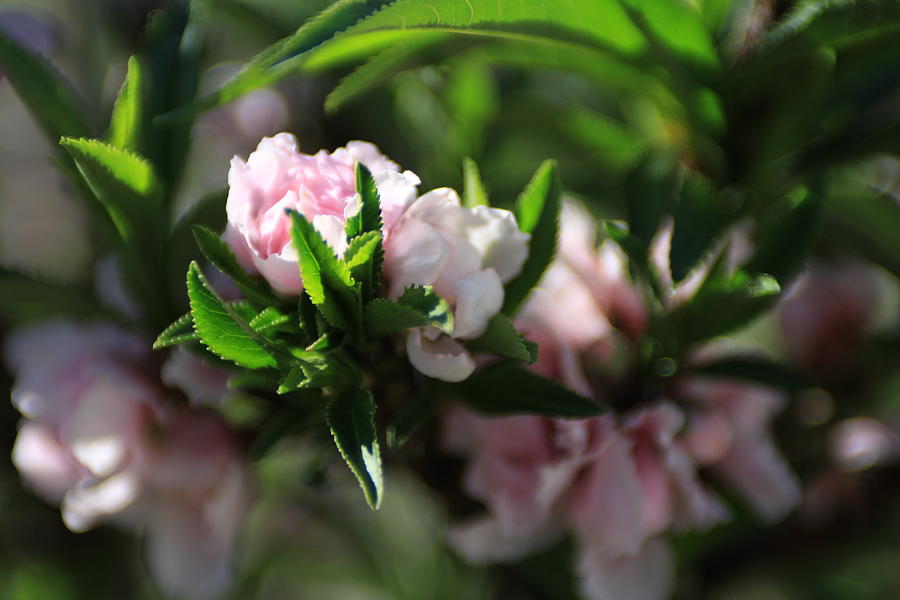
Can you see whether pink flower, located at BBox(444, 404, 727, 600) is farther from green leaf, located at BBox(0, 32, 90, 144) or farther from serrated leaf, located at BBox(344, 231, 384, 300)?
green leaf, located at BBox(0, 32, 90, 144)

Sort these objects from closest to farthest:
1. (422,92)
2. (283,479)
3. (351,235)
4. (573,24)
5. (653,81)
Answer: (351,235) < (573,24) < (653,81) < (422,92) < (283,479)

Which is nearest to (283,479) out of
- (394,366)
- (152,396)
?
(152,396)

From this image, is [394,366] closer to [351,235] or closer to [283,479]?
[351,235]

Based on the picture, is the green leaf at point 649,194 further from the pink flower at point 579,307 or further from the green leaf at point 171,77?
the green leaf at point 171,77

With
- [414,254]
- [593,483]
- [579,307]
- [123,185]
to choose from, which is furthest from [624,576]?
[123,185]

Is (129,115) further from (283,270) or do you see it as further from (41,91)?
(283,270)

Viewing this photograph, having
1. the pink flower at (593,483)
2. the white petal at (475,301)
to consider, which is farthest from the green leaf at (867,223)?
the white petal at (475,301)

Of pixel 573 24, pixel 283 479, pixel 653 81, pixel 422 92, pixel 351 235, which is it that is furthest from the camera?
pixel 283 479
